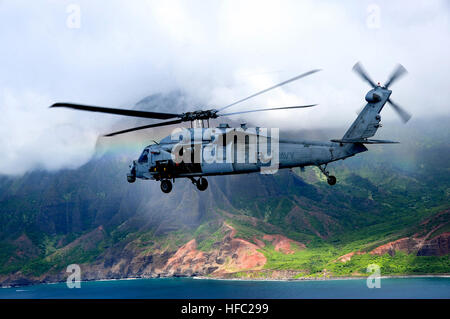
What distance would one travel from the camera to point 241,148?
2237 inches

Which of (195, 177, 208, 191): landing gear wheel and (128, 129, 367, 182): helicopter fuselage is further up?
(128, 129, 367, 182): helicopter fuselage

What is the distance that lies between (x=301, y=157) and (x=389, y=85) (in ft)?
37.6

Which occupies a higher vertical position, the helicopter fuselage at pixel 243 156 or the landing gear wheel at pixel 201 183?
the helicopter fuselage at pixel 243 156

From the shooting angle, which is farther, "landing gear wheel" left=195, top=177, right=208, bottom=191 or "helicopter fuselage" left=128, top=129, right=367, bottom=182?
"landing gear wheel" left=195, top=177, right=208, bottom=191

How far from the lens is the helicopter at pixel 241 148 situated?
53000 mm

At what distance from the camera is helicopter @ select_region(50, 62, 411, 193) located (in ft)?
174

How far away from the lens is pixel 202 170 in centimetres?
5859

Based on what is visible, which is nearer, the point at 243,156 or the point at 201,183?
the point at 243,156

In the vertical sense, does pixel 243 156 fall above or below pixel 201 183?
above

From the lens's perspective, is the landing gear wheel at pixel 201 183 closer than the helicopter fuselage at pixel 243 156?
No
